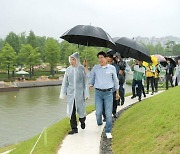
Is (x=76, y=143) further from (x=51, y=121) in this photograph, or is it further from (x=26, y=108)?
(x=26, y=108)

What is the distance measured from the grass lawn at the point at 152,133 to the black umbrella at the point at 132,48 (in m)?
1.86

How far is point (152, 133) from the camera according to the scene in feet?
16.3

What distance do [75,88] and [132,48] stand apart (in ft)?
7.68

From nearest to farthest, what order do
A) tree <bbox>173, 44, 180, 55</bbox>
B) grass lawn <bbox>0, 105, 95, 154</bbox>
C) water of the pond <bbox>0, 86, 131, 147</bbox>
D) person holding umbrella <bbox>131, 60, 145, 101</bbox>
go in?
1. grass lawn <bbox>0, 105, 95, 154</bbox>
2. person holding umbrella <bbox>131, 60, 145, 101</bbox>
3. water of the pond <bbox>0, 86, 131, 147</bbox>
4. tree <bbox>173, 44, 180, 55</bbox>

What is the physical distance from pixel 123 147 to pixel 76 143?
3.38ft

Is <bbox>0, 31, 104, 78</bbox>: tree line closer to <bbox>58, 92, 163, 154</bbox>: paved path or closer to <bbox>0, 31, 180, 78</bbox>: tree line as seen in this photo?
<bbox>0, 31, 180, 78</bbox>: tree line

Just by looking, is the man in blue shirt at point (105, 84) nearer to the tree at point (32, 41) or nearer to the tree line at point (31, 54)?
the tree line at point (31, 54)

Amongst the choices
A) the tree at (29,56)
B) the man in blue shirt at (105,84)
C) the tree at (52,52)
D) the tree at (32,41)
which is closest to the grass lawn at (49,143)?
the man in blue shirt at (105,84)

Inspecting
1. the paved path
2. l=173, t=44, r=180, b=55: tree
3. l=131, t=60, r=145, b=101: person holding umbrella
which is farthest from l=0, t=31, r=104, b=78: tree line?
l=173, t=44, r=180, b=55: tree

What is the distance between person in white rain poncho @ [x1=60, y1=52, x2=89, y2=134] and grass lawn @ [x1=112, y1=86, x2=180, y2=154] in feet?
3.13

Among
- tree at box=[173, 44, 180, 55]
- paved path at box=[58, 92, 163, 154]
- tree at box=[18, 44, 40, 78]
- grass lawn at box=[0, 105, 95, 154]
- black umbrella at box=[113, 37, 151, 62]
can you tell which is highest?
tree at box=[173, 44, 180, 55]

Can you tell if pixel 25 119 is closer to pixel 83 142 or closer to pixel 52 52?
pixel 83 142

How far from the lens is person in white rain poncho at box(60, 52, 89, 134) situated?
6.22 meters

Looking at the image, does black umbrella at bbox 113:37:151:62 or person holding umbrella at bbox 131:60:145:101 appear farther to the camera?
person holding umbrella at bbox 131:60:145:101
